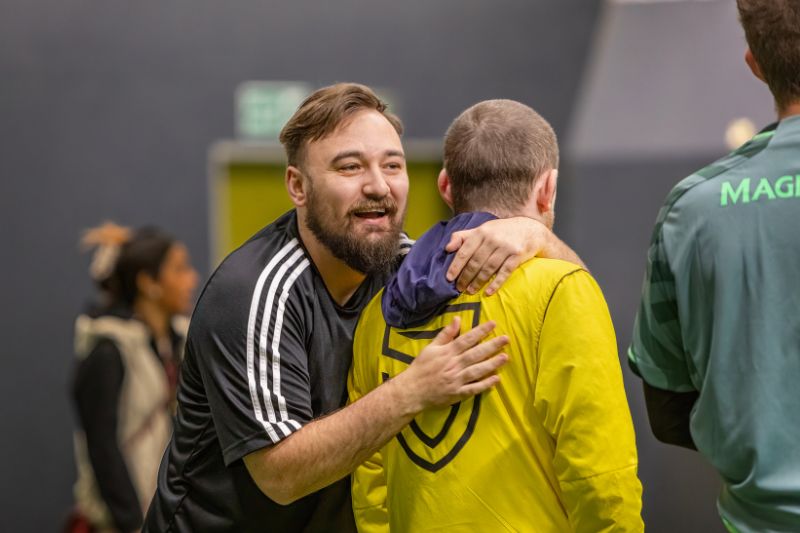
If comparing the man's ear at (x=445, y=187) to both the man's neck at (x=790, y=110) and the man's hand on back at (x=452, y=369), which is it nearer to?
the man's hand on back at (x=452, y=369)

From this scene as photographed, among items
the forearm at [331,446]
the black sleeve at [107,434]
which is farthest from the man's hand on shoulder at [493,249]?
the black sleeve at [107,434]

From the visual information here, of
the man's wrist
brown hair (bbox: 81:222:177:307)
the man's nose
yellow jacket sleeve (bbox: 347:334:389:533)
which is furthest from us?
brown hair (bbox: 81:222:177:307)

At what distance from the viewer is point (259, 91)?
741cm

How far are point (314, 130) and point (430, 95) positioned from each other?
496 cm

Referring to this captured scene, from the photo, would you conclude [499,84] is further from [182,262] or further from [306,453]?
[306,453]

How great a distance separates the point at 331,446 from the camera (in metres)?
2.46

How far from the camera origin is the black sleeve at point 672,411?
2225 mm

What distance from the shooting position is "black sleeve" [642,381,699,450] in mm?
2225

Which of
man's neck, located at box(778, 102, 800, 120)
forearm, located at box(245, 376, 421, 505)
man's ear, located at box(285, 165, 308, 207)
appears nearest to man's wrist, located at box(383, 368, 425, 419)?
forearm, located at box(245, 376, 421, 505)

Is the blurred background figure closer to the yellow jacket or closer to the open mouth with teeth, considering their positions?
the open mouth with teeth

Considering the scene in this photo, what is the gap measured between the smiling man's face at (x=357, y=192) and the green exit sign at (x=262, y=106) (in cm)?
470

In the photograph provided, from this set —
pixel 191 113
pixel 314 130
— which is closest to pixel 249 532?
pixel 314 130

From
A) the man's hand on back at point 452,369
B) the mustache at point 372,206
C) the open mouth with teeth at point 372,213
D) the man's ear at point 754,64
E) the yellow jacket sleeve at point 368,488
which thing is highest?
the man's ear at point 754,64

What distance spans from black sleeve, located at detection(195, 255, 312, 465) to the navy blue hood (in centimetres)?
25
